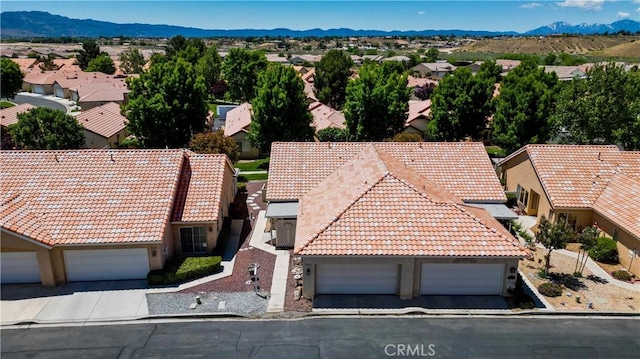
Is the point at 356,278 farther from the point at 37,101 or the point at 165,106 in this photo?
the point at 37,101

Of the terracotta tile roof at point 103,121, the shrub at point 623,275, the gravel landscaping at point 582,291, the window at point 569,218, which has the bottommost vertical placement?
the gravel landscaping at point 582,291

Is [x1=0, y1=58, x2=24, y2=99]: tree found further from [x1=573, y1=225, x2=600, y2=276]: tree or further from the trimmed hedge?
[x1=573, y1=225, x2=600, y2=276]: tree

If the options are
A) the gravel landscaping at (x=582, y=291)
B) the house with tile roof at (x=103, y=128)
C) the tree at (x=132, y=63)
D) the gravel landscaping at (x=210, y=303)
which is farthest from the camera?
the tree at (x=132, y=63)

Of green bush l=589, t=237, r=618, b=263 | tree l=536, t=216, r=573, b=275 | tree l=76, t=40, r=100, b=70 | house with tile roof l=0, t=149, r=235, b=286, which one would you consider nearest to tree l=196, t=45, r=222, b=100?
tree l=76, t=40, r=100, b=70

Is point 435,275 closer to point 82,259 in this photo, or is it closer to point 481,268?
point 481,268

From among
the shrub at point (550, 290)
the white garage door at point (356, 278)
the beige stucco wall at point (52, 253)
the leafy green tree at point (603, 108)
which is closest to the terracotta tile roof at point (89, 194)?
the beige stucco wall at point (52, 253)

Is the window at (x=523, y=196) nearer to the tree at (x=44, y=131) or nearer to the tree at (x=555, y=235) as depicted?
the tree at (x=555, y=235)

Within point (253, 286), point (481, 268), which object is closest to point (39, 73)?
point (253, 286)
